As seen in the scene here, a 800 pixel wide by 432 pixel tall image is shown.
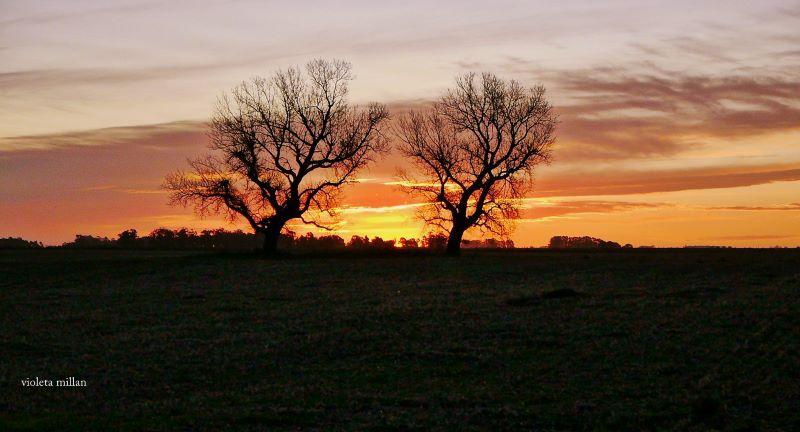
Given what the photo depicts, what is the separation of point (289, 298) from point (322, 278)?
9.43m

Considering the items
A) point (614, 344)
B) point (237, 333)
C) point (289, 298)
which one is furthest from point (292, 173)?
point (614, 344)

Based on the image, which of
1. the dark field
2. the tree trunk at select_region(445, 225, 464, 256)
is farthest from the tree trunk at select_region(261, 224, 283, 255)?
the dark field

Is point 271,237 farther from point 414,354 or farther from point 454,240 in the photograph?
point 414,354

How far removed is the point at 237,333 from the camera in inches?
1142

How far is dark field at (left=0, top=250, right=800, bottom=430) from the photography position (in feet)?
59.6

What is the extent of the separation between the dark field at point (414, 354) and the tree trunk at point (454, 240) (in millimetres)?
25313

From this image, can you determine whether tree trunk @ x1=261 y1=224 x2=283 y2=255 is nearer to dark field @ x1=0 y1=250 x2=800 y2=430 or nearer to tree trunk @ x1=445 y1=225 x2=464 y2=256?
tree trunk @ x1=445 y1=225 x2=464 y2=256

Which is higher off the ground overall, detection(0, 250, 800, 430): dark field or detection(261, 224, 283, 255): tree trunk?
detection(261, 224, 283, 255): tree trunk

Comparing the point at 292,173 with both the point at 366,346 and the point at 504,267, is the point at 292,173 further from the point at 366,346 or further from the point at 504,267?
the point at 366,346

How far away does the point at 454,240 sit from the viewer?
70.5 m

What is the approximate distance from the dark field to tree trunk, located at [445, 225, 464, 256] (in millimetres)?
25313

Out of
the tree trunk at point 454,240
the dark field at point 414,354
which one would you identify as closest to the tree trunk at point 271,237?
the tree trunk at point 454,240

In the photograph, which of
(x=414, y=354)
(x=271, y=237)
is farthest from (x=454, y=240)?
(x=414, y=354)

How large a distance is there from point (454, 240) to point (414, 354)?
45.9 m
